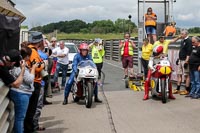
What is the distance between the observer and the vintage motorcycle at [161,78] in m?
10.8

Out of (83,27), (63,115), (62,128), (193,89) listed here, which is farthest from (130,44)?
(83,27)

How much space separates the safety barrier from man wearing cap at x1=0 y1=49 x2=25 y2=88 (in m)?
0.11

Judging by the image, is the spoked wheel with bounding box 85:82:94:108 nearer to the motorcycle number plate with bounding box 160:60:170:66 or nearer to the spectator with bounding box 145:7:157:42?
the motorcycle number plate with bounding box 160:60:170:66

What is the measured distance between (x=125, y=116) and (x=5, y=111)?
374 cm

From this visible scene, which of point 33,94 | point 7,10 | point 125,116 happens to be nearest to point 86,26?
point 7,10

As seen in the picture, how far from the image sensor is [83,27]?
247 feet

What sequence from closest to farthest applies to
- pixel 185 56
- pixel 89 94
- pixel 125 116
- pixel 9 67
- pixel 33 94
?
pixel 9 67
pixel 33 94
pixel 125 116
pixel 89 94
pixel 185 56

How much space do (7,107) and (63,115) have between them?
3.41 m

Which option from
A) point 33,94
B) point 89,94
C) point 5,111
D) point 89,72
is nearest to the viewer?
point 5,111

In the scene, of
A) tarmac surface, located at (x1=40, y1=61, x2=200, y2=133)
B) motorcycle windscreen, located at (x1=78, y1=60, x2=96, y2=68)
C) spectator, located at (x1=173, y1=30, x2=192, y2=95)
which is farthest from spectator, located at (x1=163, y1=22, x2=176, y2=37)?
motorcycle windscreen, located at (x1=78, y1=60, x2=96, y2=68)

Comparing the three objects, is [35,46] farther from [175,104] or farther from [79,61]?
[175,104]

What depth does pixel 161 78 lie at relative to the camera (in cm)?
1092

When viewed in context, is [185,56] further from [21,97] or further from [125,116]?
[21,97]

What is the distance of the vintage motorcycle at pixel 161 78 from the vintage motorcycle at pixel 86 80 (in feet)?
5.68
